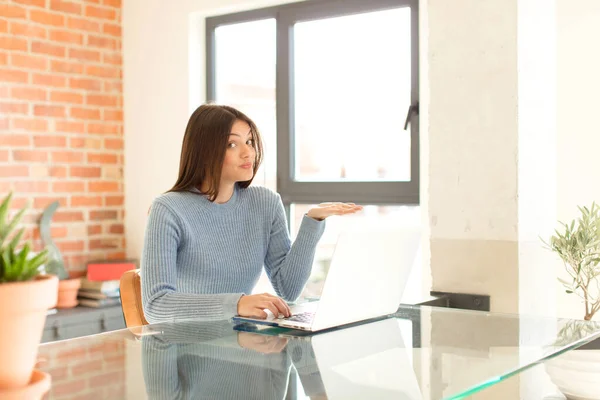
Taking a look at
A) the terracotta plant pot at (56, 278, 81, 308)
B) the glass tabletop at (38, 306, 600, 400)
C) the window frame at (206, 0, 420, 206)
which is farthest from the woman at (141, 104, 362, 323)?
the terracotta plant pot at (56, 278, 81, 308)

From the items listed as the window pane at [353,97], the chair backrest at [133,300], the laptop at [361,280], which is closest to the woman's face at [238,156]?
the chair backrest at [133,300]

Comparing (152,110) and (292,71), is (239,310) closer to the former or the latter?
(292,71)

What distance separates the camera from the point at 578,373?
6.08 ft

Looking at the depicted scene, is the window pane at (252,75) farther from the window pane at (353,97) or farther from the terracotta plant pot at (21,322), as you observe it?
the terracotta plant pot at (21,322)

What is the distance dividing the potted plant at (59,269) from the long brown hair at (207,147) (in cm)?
140

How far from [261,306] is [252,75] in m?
2.18

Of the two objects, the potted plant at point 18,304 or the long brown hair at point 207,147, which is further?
the long brown hair at point 207,147

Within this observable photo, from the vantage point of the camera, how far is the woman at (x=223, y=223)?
2246 mm

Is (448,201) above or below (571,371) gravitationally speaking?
above

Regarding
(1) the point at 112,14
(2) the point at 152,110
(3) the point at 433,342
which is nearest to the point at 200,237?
(3) the point at 433,342

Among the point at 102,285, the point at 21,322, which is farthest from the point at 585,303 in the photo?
the point at 102,285

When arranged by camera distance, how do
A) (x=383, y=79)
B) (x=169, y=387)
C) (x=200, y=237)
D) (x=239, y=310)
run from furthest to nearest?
(x=383, y=79) < (x=200, y=237) < (x=239, y=310) < (x=169, y=387)

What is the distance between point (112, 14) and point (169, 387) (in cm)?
324

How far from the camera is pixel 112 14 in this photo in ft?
13.1
